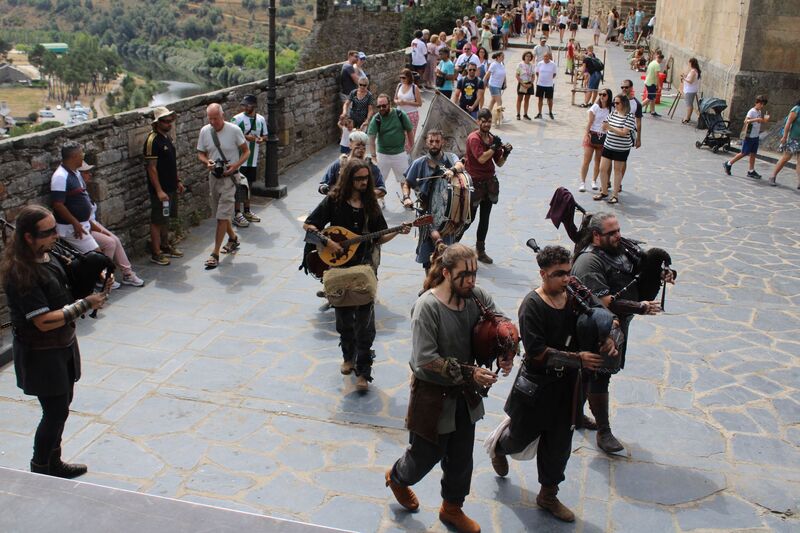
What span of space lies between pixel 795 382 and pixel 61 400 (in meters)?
5.92

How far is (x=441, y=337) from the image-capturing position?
433 cm

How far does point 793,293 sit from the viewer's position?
8953 millimetres

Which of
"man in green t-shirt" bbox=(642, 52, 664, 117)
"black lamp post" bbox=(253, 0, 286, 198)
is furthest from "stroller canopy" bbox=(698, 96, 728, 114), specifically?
"black lamp post" bbox=(253, 0, 286, 198)

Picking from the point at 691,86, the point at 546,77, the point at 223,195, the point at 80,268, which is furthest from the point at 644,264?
the point at 691,86

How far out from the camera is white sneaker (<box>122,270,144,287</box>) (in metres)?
8.55

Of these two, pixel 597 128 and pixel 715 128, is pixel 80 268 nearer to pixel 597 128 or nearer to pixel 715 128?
pixel 597 128

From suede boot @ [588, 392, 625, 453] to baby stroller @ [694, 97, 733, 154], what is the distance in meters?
→ 12.4

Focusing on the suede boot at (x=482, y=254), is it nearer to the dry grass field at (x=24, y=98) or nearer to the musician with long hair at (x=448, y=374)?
the musician with long hair at (x=448, y=374)

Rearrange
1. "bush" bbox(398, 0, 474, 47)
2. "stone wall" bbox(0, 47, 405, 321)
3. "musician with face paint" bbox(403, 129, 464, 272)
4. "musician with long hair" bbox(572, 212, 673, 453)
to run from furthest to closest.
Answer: "bush" bbox(398, 0, 474, 47) < "musician with face paint" bbox(403, 129, 464, 272) < "stone wall" bbox(0, 47, 405, 321) < "musician with long hair" bbox(572, 212, 673, 453)

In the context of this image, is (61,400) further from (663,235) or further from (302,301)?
(663,235)

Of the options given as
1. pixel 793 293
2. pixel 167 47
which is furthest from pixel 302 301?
pixel 167 47

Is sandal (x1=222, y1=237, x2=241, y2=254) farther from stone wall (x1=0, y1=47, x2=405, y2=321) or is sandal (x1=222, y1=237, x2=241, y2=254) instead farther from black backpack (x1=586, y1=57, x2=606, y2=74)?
black backpack (x1=586, y1=57, x2=606, y2=74)

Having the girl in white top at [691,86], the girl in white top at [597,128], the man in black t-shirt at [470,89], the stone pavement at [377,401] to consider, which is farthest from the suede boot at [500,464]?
the girl in white top at [691,86]

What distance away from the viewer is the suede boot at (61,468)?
4.98 meters
